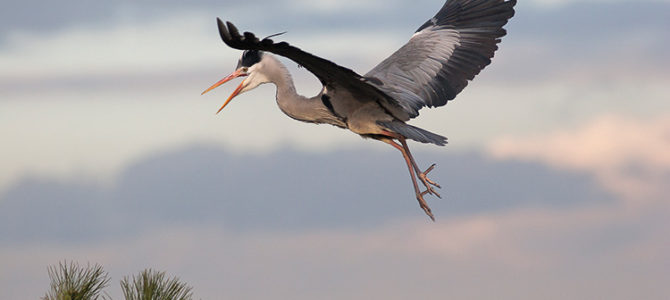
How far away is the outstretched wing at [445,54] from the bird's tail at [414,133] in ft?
1.21

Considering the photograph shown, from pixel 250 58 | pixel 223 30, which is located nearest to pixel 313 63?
pixel 223 30

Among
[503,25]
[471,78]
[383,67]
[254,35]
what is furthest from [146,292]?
[503,25]

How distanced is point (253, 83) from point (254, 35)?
2.47 meters

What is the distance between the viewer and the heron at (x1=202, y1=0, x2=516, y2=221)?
818 centimetres

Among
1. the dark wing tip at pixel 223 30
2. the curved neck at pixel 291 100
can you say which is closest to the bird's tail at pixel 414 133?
the curved neck at pixel 291 100

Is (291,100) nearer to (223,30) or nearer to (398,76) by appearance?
(398,76)

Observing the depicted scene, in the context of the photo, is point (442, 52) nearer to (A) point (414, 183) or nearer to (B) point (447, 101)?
(B) point (447, 101)

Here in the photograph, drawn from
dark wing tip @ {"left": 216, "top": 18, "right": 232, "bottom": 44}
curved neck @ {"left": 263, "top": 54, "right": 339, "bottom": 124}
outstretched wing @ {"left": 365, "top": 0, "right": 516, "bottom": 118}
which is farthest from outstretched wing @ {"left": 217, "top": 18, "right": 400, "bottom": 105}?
outstretched wing @ {"left": 365, "top": 0, "right": 516, "bottom": 118}

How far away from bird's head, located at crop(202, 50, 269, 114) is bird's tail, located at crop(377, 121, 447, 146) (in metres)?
1.41

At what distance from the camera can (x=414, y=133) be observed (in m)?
8.45

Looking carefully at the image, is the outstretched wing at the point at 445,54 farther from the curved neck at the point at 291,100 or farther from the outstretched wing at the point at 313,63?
the curved neck at the point at 291,100

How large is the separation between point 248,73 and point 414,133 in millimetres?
1962

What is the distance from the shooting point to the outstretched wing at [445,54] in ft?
32.1

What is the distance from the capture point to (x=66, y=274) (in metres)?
6.68
